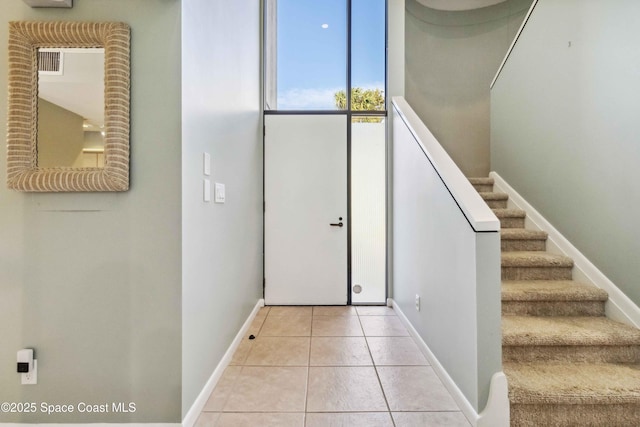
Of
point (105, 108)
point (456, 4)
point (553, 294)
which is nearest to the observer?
point (105, 108)

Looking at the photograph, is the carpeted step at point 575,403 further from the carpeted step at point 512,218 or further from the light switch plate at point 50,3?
the light switch plate at point 50,3

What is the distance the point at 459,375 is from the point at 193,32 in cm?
235

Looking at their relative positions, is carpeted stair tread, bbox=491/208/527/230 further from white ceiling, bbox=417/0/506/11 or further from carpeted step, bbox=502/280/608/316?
white ceiling, bbox=417/0/506/11

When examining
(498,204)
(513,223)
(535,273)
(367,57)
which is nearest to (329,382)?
(535,273)

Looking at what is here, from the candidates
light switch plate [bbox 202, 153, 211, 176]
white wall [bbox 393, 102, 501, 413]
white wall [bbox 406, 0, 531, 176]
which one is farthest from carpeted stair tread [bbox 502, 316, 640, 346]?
white wall [bbox 406, 0, 531, 176]

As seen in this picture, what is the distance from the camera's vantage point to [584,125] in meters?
2.20

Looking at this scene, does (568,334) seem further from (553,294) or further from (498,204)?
(498,204)

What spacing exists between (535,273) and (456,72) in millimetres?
3146

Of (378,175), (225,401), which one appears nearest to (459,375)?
(225,401)

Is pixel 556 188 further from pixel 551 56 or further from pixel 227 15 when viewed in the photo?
pixel 227 15

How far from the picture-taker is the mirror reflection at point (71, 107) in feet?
4.50

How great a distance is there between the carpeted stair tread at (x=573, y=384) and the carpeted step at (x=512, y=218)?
1.32 meters

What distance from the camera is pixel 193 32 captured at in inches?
60.3

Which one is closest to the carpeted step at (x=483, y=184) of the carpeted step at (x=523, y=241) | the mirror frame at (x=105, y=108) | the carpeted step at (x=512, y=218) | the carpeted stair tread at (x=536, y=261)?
the carpeted step at (x=512, y=218)
